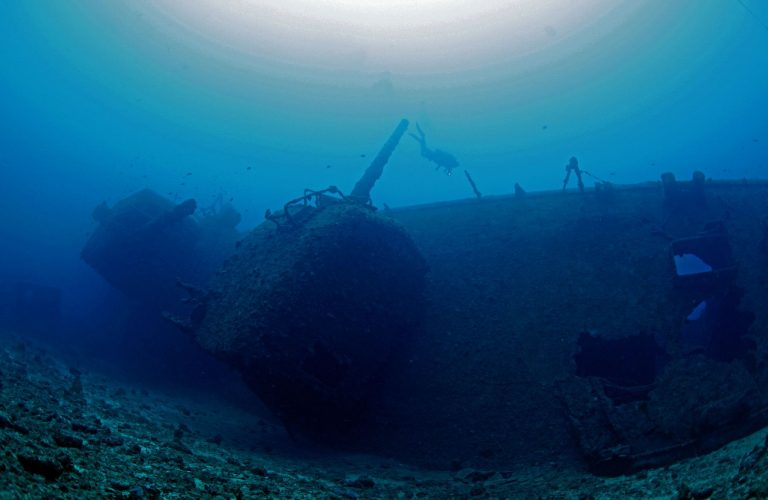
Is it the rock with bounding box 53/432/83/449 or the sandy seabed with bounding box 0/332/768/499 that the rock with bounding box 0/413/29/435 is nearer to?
the sandy seabed with bounding box 0/332/768/499

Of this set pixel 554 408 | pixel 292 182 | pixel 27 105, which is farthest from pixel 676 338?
pixel 27 105

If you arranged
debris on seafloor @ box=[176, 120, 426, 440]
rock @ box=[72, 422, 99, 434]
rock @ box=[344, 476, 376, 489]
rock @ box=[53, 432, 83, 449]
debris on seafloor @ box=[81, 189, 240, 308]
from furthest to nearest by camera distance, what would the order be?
1. debris on seafloor @ box=[81, 189, 240, 308]
2. debris on seafloor @ box=[176, 120, 426, 440]
3. rock @ box=[344, 476, 376, 489]
4. rock @ box=[72, 422, 99, 434]
5. rock @ box=[53, 432, 83, 449]

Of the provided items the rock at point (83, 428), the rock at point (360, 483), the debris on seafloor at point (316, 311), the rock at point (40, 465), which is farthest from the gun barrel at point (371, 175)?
the rock at point (40, 465)

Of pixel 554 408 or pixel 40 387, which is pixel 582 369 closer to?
pixel 554 408

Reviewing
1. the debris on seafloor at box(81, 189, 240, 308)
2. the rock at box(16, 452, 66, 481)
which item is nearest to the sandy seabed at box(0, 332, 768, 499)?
the rock at box(16, 452, 66, 481)

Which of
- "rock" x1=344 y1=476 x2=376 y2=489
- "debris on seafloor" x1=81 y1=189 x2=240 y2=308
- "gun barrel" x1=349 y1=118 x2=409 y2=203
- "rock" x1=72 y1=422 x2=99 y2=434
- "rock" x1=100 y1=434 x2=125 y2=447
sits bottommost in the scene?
"rock" x1=344 y1=476 x2=376 y2=489

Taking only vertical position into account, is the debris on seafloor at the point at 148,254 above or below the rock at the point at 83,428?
above

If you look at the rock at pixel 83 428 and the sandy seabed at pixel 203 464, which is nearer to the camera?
the sandy seabed at pixel 203 464

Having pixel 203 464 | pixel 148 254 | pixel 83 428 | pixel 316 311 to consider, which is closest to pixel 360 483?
pixel 203 464

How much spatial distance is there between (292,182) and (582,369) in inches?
4100

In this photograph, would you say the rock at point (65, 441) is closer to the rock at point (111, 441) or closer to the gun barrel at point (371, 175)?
the rock at point (111, 441)

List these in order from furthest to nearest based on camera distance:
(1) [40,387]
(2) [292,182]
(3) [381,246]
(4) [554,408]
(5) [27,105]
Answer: (5) [27,105]
(2) [292,182]
(3) [381,246]
(4) [554,408]
(1) [40,387]

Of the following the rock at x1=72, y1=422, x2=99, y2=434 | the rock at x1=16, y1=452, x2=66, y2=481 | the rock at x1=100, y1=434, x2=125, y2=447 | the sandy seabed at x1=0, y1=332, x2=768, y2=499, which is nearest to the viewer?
the rock at x1=16, y1=452, x2=66, y2=481

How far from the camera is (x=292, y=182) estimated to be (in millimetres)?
106812
